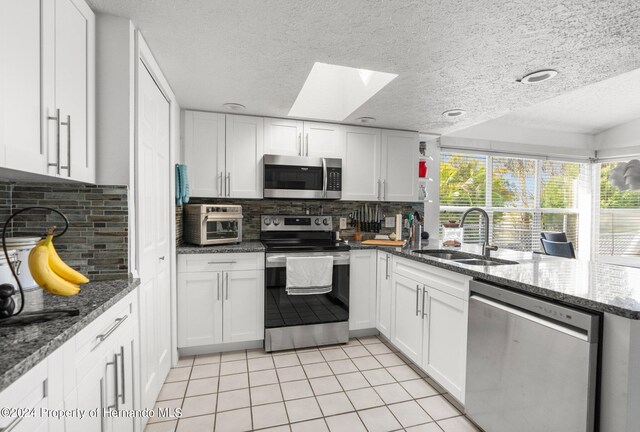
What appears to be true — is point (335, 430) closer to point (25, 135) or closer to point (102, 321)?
point (102, 321)

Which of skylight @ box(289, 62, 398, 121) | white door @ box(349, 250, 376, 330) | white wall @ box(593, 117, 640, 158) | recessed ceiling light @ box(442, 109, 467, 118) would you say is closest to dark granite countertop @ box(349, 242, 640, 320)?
white door @ box(349, 250, 376, 330)

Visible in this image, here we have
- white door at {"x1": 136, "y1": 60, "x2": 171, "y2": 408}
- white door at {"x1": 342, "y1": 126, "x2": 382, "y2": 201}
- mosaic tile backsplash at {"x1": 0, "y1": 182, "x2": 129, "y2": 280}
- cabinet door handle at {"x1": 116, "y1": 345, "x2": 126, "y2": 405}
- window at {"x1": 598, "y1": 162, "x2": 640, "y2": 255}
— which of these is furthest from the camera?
window at {"x1": 598, "y1": 162, "x2": 640, "y2": 255}

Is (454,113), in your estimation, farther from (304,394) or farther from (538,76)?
(304,394)

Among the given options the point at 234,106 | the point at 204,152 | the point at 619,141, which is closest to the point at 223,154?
the point at 204,152

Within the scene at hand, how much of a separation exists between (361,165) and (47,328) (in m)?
2.95

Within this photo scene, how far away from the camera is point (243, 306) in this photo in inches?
110

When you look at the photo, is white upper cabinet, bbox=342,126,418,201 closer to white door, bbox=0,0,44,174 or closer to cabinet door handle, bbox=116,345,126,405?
cabinet door handle, bbox=116,345,126,405

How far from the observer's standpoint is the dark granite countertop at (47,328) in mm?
724

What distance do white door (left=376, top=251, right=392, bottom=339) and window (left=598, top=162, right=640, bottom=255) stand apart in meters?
4.48

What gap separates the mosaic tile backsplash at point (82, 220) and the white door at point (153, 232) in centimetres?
12

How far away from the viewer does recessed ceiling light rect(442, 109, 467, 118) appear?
293 centimetres

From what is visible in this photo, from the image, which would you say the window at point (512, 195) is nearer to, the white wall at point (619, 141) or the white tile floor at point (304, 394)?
the white wall at point (619, 141)

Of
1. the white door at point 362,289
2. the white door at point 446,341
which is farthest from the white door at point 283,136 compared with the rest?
the white door at point 446,341

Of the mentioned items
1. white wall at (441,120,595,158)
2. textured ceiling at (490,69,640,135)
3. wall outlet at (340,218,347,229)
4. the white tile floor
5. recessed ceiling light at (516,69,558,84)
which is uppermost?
textured ceiling at (490,69,640,135)
